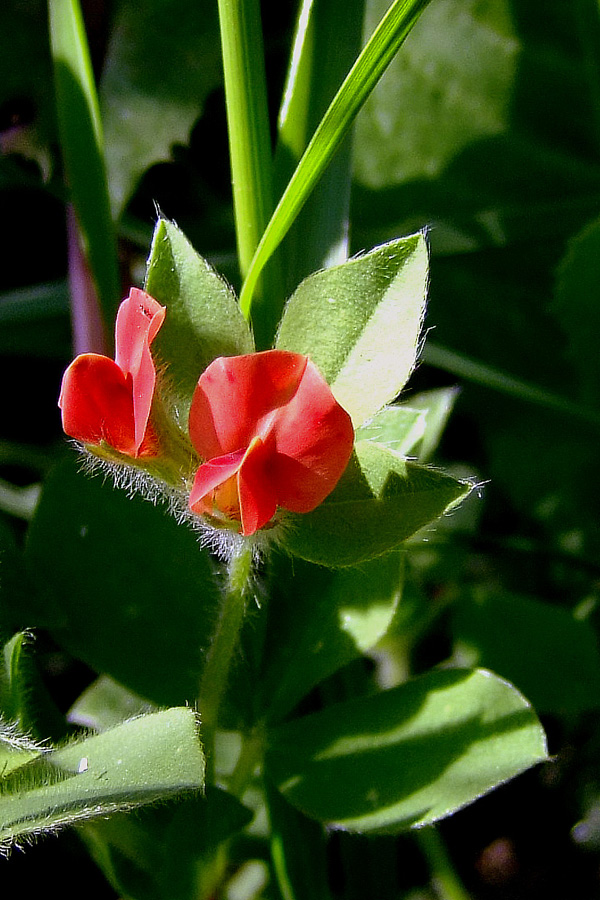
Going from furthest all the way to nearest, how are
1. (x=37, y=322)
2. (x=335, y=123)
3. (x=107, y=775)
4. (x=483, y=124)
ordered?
(x=483, y=124) → (x=37, y=322) → (x=335, y=123) → (x=107, y=775)

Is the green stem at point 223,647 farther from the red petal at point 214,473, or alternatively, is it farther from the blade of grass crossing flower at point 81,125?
the blade of grass crossing flower at point 81,125

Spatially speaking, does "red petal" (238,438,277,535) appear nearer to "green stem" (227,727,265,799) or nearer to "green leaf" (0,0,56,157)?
"green stem" (227,727,265,799)

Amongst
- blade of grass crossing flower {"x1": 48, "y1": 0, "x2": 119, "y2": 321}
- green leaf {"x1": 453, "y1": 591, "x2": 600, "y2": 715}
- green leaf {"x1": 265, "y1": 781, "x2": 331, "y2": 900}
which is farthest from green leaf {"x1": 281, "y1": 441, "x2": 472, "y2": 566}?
green leaf {"x1": 453, "y1": 591, "x2": 600, "y2": 715}

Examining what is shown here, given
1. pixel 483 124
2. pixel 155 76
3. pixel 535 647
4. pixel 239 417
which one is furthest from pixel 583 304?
pixel 239 417

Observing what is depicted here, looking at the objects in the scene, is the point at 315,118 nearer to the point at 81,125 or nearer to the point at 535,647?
the point at 81,125

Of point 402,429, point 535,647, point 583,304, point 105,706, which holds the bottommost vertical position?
point 535,647

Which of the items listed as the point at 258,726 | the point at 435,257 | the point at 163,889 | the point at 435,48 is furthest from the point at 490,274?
the point at 163,889

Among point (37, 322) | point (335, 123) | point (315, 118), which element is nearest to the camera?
point (335, 123)
